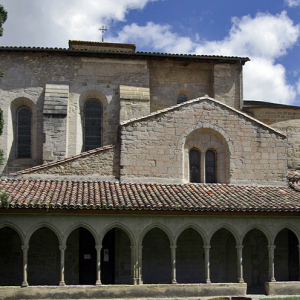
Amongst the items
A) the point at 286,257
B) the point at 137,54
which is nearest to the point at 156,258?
the point at 286,257

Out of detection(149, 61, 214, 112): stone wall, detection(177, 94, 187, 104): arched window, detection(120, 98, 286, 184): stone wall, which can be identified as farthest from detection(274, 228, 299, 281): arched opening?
detection(177, 94, 187, 104): arched window

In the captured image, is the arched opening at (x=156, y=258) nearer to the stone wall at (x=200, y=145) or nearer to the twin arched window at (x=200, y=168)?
the stone wall at (x=200, y=145)

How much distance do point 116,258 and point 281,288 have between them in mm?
6171

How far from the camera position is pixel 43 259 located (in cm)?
1719

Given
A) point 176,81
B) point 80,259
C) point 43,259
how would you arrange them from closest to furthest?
point 43,259
point 80,259
point 176,81

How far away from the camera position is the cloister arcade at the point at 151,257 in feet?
56.1

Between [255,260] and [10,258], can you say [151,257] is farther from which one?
[10,258]

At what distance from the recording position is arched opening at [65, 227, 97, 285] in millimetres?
17406

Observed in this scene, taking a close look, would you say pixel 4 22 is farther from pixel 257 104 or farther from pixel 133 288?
pixel 257 104

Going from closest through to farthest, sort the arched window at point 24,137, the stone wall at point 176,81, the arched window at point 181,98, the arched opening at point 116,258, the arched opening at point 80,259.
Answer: the arched opening at point 80,259 → the arched opening at point 116,258 → the arched window at point 24,137 → the stone wall at point 176,81 → the arched window at point 181,98

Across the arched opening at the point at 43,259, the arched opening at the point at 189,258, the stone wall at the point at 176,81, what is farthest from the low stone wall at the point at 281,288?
the stone wall at the point at 176,81

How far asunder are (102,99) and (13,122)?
426 centimetres

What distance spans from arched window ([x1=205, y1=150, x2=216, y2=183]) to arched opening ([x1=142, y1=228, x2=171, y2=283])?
3.10 metres

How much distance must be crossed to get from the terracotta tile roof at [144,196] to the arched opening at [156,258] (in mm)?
2097
